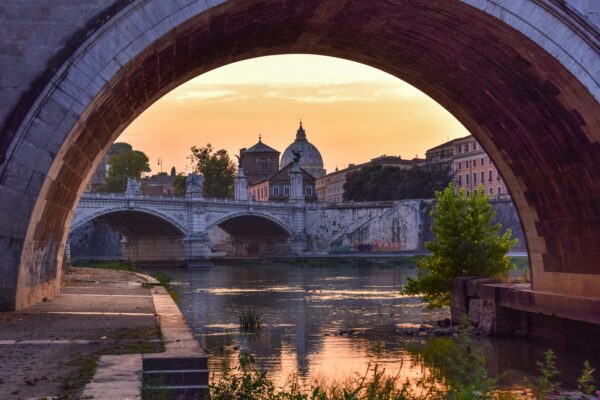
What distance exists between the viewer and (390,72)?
654 inches

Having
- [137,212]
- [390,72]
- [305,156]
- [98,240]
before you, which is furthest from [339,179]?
[390,72]

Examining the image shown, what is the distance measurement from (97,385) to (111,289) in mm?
14802

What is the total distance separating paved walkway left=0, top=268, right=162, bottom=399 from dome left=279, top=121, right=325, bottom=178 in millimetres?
150889

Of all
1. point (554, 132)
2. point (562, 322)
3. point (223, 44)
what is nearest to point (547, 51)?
point (554, 132)

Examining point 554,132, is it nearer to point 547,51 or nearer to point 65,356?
point 547,51

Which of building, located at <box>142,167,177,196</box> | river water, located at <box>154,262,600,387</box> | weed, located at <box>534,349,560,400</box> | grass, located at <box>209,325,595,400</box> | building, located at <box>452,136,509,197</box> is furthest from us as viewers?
building, located at <box>142,167,177,196</box>

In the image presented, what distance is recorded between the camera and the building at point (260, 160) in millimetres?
148250

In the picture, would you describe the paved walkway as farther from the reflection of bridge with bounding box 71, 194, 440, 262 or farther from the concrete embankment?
the reflection of bridge with bounding box 71, 194, 440, 262

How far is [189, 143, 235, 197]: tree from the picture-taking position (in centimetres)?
11094

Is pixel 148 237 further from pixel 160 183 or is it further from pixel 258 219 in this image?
pixel 160 183

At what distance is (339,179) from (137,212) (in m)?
75.6

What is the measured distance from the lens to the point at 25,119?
423 inches

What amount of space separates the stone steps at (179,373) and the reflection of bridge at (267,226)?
6833cm

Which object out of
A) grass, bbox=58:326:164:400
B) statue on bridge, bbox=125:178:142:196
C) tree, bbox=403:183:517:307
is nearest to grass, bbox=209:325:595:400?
grass, bbox=58:326:164:400
